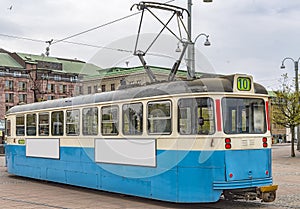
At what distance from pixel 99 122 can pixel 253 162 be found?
14.7 ft

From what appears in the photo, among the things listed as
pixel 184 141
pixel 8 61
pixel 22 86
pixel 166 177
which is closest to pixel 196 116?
pixel 184 141

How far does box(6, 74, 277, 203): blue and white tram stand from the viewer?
1082 centimetres

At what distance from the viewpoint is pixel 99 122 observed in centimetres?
1356

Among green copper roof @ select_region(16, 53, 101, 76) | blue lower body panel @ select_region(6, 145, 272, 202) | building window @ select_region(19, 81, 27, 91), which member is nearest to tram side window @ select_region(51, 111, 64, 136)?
blue lower body panel @ select_region(6, 145, 272, 202)

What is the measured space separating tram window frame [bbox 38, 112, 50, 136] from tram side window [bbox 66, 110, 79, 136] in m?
1.38

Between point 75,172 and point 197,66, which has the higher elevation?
point 197,66

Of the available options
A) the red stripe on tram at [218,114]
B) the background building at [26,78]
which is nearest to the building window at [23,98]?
the background building at [26,78]

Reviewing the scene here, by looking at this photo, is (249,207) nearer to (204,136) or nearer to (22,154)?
(204,136)

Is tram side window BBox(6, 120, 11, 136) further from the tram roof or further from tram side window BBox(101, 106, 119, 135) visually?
tram side window BBox(101, 106, 119, 135)

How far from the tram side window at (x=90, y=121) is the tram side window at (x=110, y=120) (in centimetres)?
35

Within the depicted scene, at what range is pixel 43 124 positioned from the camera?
16594mm

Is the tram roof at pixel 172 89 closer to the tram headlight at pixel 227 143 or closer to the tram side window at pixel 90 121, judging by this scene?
the tram side window at pixel 90 121

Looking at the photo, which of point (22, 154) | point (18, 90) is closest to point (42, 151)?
point (22, 154)

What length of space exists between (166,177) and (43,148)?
6.57 meters
